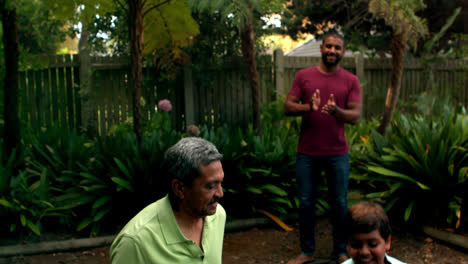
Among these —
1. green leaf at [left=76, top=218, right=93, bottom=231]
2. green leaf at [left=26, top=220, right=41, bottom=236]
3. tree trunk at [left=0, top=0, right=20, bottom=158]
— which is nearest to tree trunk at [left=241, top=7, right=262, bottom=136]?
green leaf at [left=76, top=218, right=93, bottom=231]

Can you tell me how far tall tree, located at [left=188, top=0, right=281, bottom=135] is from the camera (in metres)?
5.39

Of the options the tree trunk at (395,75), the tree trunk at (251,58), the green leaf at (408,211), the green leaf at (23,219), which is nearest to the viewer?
the green leaf at (23,219)

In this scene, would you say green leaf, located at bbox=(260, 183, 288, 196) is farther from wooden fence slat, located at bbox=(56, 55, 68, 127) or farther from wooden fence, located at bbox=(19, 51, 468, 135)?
wooden fence slat, located at bbox=(56, 55, 68, 127)

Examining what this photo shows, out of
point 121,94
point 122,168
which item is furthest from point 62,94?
point 122,168

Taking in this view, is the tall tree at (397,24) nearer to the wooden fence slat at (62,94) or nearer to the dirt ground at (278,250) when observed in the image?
the dirt ground at (278,250)

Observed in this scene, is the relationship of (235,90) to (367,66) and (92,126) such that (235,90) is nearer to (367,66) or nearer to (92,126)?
(92,126)

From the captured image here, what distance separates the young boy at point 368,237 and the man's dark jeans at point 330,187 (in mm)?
1754

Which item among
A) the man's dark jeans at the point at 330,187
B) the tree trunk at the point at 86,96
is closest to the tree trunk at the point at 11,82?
the tree trunk at the point at 86,96

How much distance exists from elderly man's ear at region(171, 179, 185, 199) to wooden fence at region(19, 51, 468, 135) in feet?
20.1

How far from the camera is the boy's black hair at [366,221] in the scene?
2.62 metres

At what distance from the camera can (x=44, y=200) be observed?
5059 mm

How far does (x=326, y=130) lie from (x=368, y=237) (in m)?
1.90

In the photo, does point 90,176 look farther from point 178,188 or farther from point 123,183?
point 178,188

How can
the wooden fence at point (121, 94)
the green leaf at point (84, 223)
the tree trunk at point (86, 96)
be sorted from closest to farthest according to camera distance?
1. the green leaf at point (84, 223)
2. the tree trunk at point (86, 96)
3. the wooden fence at point (121, 94)
